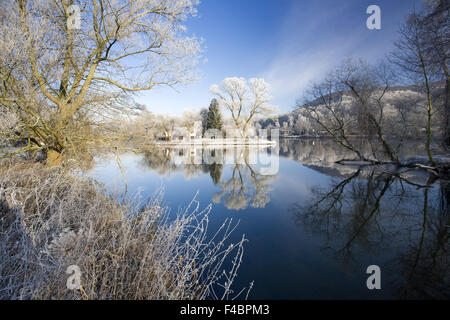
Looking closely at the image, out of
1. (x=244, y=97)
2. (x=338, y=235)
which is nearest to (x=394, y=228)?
(x=338, y=235)

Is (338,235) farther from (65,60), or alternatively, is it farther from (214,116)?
(214,116)

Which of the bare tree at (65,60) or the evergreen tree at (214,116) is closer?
the bare tree at (65,60)

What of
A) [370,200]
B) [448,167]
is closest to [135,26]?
[370,200]

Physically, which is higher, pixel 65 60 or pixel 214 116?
pixel 214 116

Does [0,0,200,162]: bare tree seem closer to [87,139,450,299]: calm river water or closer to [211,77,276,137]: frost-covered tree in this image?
[87,139,450,299]: calm river water

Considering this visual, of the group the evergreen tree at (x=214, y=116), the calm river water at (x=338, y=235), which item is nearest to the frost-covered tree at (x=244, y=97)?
the evergreen tree at (x=214, y=116)

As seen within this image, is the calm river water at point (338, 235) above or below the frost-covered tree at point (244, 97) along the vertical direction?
below

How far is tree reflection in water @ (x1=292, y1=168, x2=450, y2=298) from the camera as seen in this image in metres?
2.61

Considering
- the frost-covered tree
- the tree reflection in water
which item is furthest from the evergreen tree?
the tree reflection in water

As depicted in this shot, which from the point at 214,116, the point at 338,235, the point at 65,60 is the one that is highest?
the point at 214,116

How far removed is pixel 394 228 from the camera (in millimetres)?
4004

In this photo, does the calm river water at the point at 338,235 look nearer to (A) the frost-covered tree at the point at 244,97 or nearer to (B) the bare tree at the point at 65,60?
(B) the bare tree at the point at 65,60

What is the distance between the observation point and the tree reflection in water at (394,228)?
2613mm
